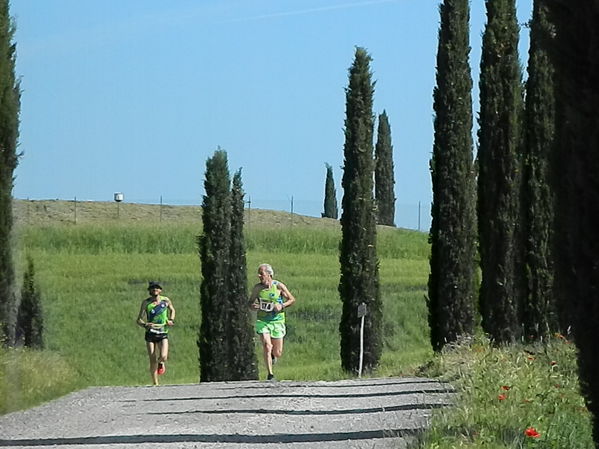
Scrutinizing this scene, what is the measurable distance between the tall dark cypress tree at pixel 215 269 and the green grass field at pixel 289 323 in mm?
1811

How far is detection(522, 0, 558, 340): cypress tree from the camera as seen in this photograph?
24.9 metres

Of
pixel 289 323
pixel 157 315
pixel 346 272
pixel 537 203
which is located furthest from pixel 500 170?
pixel 289 323

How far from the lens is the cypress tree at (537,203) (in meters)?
24.9

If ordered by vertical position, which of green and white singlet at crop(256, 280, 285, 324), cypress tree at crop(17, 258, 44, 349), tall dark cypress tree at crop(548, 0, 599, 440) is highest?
tall dark cypress tree at crop(548, 0, 599, 440)

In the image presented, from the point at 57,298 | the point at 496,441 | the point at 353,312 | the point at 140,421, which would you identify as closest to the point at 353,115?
the point at 353,312

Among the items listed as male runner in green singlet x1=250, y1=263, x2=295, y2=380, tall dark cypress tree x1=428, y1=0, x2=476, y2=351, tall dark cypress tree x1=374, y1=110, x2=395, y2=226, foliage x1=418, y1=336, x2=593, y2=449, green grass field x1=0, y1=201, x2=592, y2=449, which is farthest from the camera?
tall dark cypress tree x1=374, y1=110, x2=395, y2=226

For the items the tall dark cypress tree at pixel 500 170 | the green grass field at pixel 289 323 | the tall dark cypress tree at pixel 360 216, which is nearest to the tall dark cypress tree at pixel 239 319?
the green grass field at pixel 289 323

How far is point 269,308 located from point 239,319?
17571 mm

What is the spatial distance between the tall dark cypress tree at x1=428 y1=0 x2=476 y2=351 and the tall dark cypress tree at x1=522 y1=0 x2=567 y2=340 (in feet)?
17.5

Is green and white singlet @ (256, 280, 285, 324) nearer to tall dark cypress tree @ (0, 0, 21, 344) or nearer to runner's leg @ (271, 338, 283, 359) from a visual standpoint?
runner's leg @ (271, 338, 283, 359)

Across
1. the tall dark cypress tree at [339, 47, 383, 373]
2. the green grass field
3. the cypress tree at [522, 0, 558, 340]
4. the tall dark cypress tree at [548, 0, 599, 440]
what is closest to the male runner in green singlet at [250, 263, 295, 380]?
the green grass field

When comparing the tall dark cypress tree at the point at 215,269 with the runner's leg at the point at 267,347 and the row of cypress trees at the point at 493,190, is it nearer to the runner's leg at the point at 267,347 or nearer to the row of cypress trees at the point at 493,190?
the row of cypress trees at the point at 493,190

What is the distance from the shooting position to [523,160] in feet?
87.5

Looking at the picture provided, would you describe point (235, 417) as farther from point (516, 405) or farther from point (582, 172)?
point (582, 172)
